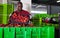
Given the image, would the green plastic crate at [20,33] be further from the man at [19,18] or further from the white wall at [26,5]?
the white wall at [26,5]

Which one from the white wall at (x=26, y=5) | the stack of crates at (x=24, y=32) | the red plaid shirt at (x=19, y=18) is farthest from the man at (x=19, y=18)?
the stack of crates at (x=24, y=32)

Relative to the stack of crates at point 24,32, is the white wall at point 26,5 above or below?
above

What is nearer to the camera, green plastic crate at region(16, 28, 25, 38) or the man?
green plastic crate at region(16, 28, 25, 38)

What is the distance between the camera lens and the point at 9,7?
632cm

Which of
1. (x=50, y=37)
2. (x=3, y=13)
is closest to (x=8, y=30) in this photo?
(x=50, y=37)

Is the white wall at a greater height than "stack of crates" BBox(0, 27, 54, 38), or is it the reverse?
the white wall

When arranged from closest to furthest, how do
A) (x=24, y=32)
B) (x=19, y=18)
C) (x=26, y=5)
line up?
(x=24, y=32) < (x=19, y=18) < (x=26, y=5)

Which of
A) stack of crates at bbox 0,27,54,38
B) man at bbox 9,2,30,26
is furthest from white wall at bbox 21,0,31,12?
stack of crates at bbox 0,27,54,38

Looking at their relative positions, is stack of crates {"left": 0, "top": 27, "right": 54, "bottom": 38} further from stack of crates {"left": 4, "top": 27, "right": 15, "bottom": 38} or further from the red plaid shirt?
the red plaid shirt

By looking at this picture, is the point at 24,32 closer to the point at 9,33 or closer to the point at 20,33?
the point at 20,33

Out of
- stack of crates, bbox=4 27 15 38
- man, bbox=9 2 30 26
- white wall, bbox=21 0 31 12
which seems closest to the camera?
stack of crates, bbox=4 27 15 38

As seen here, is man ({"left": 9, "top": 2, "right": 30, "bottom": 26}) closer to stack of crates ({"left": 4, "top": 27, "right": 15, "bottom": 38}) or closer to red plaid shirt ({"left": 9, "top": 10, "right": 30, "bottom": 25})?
red plaid shirt ({"left": 9, "top": 10, "right": 30, "bottom": 25})

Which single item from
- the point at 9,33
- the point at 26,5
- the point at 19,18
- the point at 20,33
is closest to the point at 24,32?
the point at 20,33

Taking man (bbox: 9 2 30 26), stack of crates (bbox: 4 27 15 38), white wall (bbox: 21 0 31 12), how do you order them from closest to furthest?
stack of crates (bbox: 4 27 15 38), man (bbox: 9 2 30 26), white wall (bbox: 21 0 31 12)
